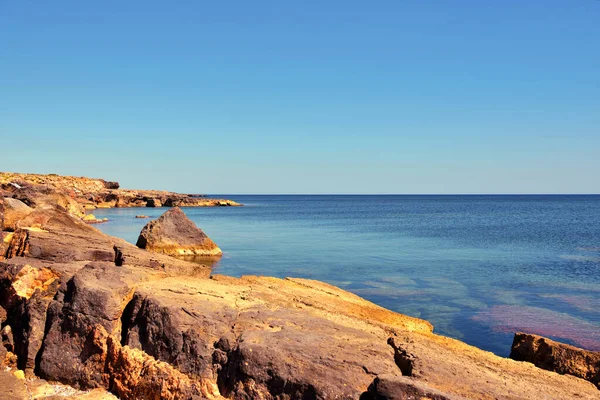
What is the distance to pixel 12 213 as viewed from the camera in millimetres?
19234

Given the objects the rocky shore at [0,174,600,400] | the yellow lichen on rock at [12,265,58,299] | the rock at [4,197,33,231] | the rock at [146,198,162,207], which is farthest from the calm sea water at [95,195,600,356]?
the rock at [146,198,162,207]

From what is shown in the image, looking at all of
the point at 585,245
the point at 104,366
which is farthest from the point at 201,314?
the point at 585,245

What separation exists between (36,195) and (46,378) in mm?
26008

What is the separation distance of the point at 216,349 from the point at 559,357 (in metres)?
7.47

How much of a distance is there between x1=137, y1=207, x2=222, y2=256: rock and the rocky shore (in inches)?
560

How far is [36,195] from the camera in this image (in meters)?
31.8

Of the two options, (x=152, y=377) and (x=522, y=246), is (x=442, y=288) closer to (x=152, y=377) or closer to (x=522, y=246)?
(x=152, y=377)

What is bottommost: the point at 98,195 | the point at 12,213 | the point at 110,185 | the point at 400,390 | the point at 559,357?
the point at 559,357

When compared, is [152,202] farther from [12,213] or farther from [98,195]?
[12,213]

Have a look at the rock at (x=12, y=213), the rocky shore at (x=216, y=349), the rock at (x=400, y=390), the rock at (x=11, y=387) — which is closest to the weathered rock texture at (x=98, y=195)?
the rock at (x=12, y=213)

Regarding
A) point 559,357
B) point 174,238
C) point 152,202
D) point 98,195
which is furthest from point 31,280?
point 152,202

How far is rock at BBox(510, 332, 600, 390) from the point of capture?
972 centimetres

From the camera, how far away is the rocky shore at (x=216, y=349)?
7453 mm

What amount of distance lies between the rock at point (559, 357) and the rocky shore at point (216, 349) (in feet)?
0.08
